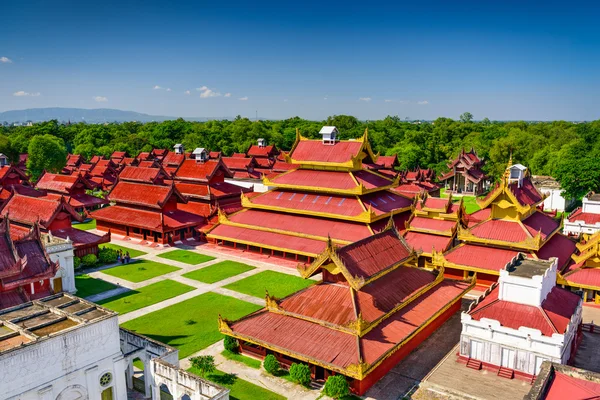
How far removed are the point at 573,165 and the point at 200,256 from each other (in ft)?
149

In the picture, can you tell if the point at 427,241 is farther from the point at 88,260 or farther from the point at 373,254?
the point at 88,260

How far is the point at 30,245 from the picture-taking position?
86.1 ft

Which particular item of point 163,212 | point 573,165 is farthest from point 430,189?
point 163,212

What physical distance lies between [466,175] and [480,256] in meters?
45.2

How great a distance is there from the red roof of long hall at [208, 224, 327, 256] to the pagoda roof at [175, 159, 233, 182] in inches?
397

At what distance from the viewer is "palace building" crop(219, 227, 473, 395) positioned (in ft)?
62.4

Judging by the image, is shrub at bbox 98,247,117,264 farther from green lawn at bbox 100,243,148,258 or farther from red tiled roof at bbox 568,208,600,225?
red tiled roof at bbox 568,208,600,225

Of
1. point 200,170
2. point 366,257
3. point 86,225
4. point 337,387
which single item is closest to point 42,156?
point 86,225

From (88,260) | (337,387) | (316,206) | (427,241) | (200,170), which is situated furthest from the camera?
(200,170)

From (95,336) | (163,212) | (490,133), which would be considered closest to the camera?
(95,336)

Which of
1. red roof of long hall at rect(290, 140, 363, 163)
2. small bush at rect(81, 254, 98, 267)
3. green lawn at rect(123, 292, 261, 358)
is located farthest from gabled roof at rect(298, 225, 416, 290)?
small bush at rect(81, 254, 98, 267)

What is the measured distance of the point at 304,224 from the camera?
1516 inches

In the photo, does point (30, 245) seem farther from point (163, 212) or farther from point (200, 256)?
point (163, 212)

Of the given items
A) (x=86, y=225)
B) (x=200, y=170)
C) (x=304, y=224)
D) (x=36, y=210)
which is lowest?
(x=86, y=225)
